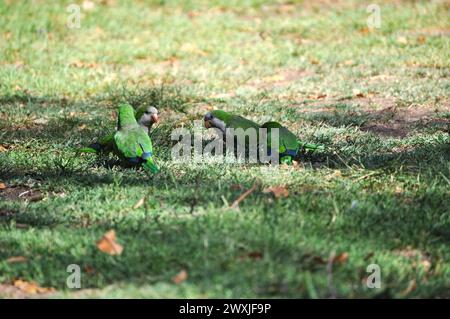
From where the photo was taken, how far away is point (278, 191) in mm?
4496

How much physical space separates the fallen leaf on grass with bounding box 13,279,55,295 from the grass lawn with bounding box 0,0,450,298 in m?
0.01

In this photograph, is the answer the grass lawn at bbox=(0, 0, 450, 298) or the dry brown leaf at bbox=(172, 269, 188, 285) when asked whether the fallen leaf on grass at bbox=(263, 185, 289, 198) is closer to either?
the grass lawn at bbox=(0, 0, 450, 298)

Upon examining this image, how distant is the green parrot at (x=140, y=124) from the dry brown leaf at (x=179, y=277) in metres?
1.89

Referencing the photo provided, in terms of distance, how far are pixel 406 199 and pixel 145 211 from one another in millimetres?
1483

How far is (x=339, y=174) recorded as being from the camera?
498 centimetres

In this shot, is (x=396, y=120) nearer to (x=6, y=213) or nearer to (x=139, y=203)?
(x=139, y=203)

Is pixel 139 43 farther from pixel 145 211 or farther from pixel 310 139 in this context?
pixel 145 211

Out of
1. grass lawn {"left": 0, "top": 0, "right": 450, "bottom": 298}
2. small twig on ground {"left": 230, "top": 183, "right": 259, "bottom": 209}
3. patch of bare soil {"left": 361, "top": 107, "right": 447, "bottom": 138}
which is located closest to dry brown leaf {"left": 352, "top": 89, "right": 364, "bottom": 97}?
grass lawn {"left": 0, "top": 0, "right": 450, "bottom": 298}

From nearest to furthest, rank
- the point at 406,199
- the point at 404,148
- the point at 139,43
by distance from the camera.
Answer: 1. the point at 406,199
2. the point at 404,148
3. the point at 139,43

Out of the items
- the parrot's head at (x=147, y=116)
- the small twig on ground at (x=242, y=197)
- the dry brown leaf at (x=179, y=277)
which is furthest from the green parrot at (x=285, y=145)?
the dry brown leaf at (x=179, y=277)

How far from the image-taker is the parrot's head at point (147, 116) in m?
5.47

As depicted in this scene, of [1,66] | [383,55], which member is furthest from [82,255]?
[383,55]

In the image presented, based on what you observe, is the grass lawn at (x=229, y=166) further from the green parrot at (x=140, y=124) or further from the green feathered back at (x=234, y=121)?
the green feathered back at (x=234, y=121)

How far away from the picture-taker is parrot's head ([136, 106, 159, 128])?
215 inches
